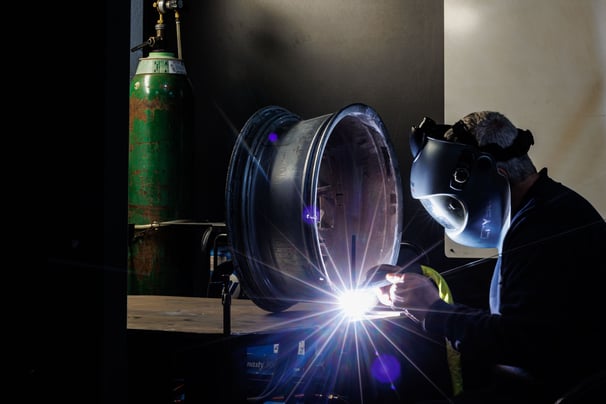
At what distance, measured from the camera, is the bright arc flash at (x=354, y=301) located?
7.50 feet

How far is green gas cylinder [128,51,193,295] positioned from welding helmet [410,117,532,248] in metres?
2.43

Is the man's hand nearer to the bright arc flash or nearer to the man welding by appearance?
the man welding

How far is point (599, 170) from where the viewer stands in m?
3.54

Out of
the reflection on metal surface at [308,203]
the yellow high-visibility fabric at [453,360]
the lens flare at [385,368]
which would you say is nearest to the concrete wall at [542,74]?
the yellow high-visibility fabric at [453,360]

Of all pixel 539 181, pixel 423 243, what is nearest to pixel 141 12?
pixel 423 243

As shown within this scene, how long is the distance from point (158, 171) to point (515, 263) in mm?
2837

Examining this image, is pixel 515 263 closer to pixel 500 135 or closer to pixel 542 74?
pixel 500 135

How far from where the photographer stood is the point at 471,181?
192 cm

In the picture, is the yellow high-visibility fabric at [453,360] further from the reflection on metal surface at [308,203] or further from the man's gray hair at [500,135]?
the man's gray hair at [500,135]

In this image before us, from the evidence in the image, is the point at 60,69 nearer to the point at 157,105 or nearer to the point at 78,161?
the point at 78,161

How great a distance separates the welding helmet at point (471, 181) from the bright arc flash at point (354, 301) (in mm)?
494

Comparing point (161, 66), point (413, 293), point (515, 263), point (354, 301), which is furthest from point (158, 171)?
point (515, 263)

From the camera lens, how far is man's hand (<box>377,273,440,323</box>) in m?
2.08

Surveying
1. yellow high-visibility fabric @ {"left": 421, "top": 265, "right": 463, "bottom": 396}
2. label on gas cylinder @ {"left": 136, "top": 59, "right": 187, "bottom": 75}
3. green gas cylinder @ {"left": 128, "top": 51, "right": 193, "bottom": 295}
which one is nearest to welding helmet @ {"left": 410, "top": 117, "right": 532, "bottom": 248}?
yellow high-visibility fabric @ {"left": 421, "top": 265, "right": 463, "bottom": 396}
